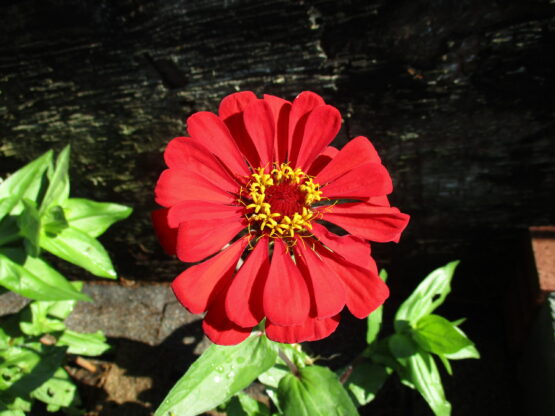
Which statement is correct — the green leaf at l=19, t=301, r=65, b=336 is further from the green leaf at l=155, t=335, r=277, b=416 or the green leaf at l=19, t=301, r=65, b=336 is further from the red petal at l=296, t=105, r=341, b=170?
the red petal at l=296, t=105, r=341, b=170

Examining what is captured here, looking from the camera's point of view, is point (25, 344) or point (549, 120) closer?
point (549, 120)

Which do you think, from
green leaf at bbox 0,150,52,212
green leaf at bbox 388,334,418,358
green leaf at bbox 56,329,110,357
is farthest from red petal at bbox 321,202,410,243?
green leaf at bbox 56,329,110,357

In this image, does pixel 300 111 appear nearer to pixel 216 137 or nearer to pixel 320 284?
pixel 216 137

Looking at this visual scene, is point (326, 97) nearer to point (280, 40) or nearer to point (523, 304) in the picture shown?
point (280, 40)

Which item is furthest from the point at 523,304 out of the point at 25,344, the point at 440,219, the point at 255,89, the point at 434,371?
the point at 25,344

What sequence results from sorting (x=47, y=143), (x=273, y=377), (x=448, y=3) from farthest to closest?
(x=47, y=143) < (x=273, y=377) < (x=448, y=3)

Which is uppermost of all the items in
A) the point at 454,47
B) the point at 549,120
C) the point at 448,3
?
the point at 448,3

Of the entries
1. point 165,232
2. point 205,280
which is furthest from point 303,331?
point 165,232
